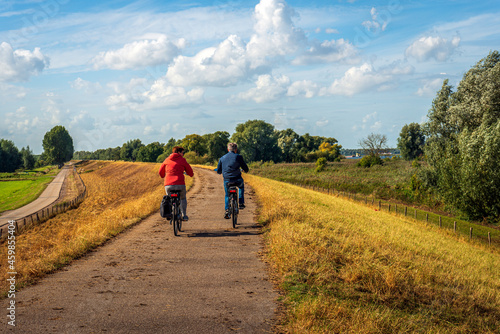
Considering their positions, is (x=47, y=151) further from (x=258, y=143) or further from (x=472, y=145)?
(x=472, y=145)

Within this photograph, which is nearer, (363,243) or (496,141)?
(363,243)

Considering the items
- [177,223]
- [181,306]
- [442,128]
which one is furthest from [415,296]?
[442,128]

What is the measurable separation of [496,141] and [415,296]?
79.0 feet

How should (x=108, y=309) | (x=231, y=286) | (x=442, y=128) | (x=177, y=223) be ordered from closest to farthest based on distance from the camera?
(x=108, y=309)
(x=231, y=286)
(x=177, y=223)
(x=442, y=128)

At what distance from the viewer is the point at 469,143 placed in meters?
27.0

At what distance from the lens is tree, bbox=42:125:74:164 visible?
154 metres

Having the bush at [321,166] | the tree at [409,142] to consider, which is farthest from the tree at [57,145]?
the tree at [409,142]

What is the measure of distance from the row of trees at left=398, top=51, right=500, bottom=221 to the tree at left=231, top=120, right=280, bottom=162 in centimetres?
6180

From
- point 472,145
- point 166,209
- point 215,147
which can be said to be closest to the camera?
point 166,209

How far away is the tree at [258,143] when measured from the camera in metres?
94.4

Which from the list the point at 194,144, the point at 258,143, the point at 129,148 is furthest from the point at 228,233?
the point at 129,148

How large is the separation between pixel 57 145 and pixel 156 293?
565 ft

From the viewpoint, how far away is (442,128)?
3350cm

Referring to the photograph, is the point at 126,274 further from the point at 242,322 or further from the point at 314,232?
the point at 314,232
